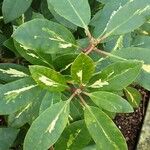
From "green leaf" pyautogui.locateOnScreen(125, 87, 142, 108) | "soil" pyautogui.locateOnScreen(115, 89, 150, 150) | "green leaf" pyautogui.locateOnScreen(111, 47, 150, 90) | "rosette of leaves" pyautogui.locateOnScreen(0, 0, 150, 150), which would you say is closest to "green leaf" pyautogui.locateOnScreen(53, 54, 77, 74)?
"rosette of leaves" pyautogui.locateOnScreen(0, 0, 150, 150)

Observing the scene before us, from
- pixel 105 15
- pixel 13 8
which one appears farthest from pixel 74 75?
pixel 13 8

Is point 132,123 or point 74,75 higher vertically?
point 74,75

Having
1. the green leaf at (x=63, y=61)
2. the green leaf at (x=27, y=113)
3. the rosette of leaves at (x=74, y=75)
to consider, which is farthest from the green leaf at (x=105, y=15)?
the green leaf at (x=27, y=113)

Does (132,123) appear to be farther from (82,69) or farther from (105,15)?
(82,69)

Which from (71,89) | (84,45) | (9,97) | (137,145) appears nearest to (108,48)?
(84,45)

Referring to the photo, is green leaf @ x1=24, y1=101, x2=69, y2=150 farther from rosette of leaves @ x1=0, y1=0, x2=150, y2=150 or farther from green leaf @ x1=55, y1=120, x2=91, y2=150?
green leaf @ x1=55, y1=120, x2=91, y2=150

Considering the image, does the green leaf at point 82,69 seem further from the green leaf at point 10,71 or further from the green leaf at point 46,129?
the green leaf at point 10,71

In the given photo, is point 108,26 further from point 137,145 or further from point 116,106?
point 137,145

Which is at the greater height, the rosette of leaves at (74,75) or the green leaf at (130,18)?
the green leaf at (130,18)
